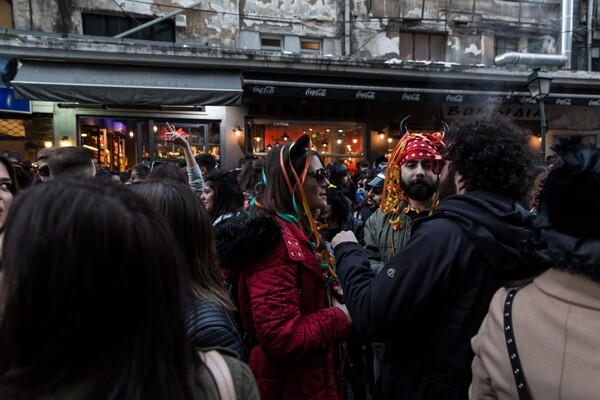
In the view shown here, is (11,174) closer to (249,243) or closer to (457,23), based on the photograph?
(249,243)

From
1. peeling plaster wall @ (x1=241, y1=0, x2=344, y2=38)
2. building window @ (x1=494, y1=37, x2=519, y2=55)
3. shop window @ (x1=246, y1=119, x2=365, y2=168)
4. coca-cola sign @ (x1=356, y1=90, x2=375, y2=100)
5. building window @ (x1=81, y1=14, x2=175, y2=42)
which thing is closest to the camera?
coca-cola sign @ (x1=356, y1=90, x2=375, y2=100)

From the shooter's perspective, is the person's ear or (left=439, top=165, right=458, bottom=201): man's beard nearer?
the person's ear

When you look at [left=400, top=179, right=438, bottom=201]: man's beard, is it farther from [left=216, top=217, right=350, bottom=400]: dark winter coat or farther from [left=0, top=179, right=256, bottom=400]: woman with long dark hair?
[left=0, top=179, right=256, bottom=400]: woman with long dark hair

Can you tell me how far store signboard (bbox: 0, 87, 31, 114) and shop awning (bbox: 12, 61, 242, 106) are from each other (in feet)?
2.94

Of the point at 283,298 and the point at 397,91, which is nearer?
the point at 283,298

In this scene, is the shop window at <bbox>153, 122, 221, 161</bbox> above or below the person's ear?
above

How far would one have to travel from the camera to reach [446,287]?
1678 mm

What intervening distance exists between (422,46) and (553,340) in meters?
14.1

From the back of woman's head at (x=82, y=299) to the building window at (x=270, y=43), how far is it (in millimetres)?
12781

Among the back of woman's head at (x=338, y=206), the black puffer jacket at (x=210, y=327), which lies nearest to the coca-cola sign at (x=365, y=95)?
the back of woman's head at (x=338, y=206)

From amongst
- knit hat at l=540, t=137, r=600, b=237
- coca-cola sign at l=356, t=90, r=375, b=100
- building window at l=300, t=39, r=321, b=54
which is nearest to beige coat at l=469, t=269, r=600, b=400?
knit hat at l=540, t=137, r=600, b=237

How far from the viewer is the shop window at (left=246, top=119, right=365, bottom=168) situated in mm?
12039

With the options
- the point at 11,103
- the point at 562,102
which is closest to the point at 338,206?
the point at 11,103

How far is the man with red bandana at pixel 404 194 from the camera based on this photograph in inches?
121
